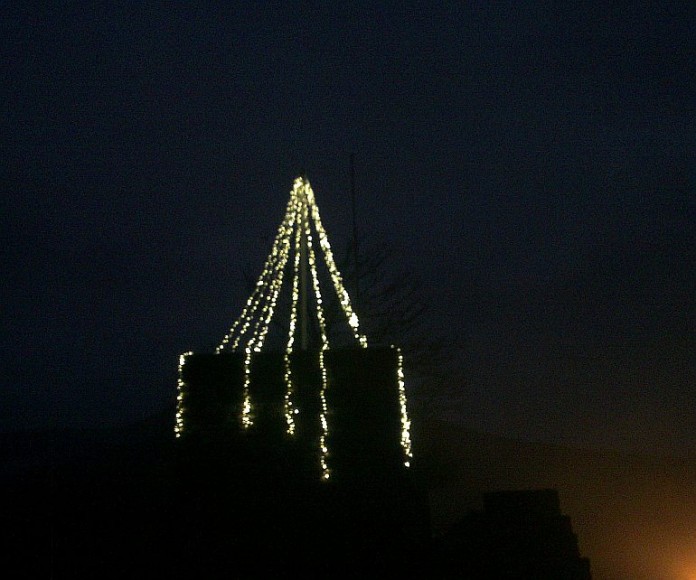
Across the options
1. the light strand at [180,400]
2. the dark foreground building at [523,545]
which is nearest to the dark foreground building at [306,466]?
the light strand at [180,400]

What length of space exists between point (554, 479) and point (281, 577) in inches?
647

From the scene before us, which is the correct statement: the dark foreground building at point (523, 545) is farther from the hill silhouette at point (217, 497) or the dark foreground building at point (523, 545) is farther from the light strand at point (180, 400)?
the light strand at point (180, 400)

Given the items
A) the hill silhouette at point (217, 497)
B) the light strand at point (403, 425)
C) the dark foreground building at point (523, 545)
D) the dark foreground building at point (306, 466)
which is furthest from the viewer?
the dark foreground building at point (523, 545)

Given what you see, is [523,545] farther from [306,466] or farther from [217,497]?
[217,497]

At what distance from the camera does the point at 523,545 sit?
6.62 metres

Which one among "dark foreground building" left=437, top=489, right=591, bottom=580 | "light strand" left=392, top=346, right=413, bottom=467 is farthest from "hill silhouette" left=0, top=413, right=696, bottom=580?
"light strand" left=392, top=346, right=413, bottom=467

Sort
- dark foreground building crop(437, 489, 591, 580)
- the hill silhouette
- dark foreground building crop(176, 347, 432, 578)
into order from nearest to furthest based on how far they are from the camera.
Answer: dark foreground building crop(176, 347, 432, 578) → the hill silhouette → dark foreground building crop(437, 489, 591, 580)

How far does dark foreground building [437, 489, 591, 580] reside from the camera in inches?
256

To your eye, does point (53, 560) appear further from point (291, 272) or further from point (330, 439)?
point (291, 272)

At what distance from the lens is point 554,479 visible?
20641 mm

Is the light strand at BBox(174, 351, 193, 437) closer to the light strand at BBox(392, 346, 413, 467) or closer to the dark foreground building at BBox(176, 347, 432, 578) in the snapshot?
the dark foreground building at BBox(176, 347, 432, 578)

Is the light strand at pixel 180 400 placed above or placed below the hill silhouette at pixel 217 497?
above

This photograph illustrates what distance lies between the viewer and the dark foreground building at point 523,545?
21.3 ft

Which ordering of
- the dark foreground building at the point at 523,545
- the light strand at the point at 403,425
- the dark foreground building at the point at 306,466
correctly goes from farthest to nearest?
the dark foreground building at the point at 523,545 < the light strand at the point at 403,425 < the dark foreground building at the point at 306,466
